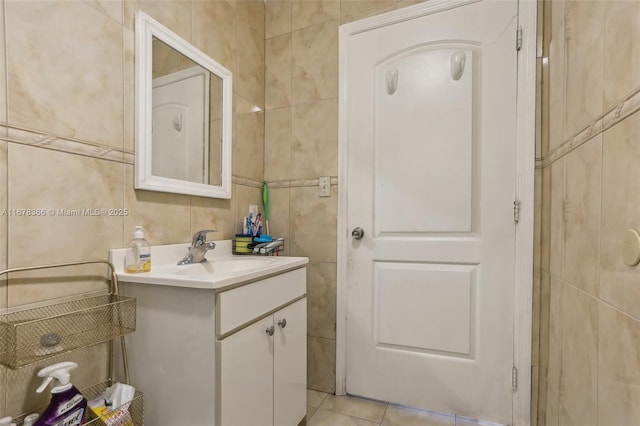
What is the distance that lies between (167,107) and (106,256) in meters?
0.63

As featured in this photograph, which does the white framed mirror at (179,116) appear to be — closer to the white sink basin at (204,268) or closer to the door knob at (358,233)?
the white sink basin at (204,268)

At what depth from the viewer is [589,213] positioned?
864 millimetres

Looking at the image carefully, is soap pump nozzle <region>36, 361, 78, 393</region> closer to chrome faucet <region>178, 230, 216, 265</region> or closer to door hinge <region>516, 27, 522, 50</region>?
chrome faucet <region>178, 230, 216, 265</region>

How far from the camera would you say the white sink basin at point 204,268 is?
2.99 ft

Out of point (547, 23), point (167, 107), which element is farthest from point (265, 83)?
point (547, 23)

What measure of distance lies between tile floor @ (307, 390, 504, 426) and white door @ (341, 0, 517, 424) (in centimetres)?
5

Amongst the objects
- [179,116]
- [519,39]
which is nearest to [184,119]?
[179,116]

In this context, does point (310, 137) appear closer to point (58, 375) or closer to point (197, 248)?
point (197, 248)

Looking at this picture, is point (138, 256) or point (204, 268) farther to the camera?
point (204, 268)

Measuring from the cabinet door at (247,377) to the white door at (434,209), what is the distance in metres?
0.68

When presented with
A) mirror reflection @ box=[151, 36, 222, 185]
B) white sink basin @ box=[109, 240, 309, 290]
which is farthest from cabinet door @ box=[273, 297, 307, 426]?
mirror reflection @ box=[151, 36, 222, 185]

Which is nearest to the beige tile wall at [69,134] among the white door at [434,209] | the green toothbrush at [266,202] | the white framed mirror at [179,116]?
the white framed mirror at [179,116]

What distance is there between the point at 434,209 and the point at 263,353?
102 cm

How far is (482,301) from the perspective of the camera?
145cm
